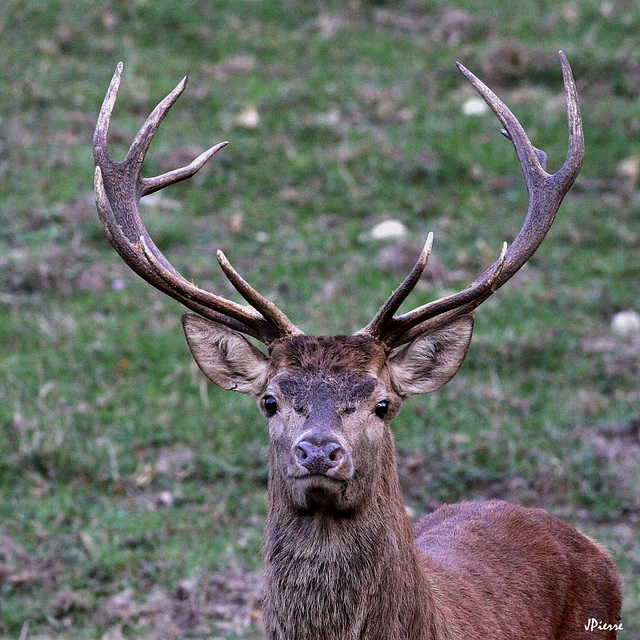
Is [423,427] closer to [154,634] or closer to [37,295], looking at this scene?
[154,634]

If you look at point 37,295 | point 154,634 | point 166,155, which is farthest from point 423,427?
point 166,155

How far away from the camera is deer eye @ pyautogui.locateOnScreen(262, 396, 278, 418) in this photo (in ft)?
12.7

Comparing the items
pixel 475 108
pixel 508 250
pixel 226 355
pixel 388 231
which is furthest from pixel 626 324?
pixel 226 355

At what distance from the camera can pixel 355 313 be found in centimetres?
782

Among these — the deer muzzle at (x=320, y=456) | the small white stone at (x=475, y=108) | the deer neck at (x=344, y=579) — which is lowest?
the deer neck at (x=344, y=579)

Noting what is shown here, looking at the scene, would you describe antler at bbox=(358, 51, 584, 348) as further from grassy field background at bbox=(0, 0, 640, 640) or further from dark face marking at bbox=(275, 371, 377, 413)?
grassy field background at bbox=(0, 0, 640, 640)

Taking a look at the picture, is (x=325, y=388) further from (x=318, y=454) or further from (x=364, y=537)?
(x=364, y=537)

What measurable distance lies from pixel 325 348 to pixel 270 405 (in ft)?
0.85

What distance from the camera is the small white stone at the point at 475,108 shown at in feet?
32.9

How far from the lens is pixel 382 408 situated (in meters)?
3.90

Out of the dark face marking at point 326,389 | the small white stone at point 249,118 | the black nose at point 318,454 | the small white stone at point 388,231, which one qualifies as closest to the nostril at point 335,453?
the black nose at point 318,454

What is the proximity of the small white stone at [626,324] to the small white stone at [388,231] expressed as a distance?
5.94 ft

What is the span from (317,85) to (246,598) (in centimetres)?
616

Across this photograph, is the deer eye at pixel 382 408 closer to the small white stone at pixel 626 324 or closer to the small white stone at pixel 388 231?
the small white stone at pixel 626 324
